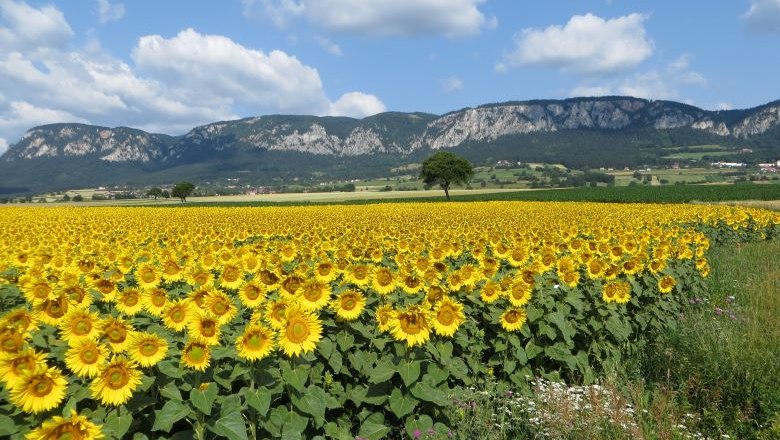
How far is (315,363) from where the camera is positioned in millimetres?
5340

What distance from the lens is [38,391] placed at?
11.0 feet

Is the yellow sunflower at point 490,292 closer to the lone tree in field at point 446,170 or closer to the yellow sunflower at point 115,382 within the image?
the yellow sunflower at point 115,382

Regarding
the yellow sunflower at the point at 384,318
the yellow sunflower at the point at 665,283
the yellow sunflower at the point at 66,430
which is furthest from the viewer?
the yellow sunflower at the point at 665,283

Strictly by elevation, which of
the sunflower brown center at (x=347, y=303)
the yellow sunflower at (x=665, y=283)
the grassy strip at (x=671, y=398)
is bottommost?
the grassy strip at (x=671, y=398)

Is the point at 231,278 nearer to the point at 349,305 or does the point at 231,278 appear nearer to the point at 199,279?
the point at 199,279

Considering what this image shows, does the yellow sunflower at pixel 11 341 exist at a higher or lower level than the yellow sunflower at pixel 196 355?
higher

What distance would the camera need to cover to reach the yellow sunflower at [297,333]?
4.30 m

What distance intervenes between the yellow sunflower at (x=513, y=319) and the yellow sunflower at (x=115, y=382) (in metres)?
4.62

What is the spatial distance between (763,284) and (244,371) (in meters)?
12.0

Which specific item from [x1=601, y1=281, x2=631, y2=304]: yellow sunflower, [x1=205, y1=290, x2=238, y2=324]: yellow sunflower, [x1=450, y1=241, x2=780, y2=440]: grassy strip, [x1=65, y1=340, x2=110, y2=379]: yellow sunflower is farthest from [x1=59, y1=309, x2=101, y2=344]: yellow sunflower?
[x1=601, y1=281, x2=631, y2=304]: yellow sunflower

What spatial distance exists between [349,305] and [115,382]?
238 cm

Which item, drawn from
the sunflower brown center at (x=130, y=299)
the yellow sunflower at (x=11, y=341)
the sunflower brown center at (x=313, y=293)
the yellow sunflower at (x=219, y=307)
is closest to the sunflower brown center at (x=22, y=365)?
the yellow sunflower at (x=11, y=341)

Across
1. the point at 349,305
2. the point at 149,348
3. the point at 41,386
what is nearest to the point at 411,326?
the point at 349,305

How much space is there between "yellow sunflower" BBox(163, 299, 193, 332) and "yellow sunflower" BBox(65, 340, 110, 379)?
2.91 ft
